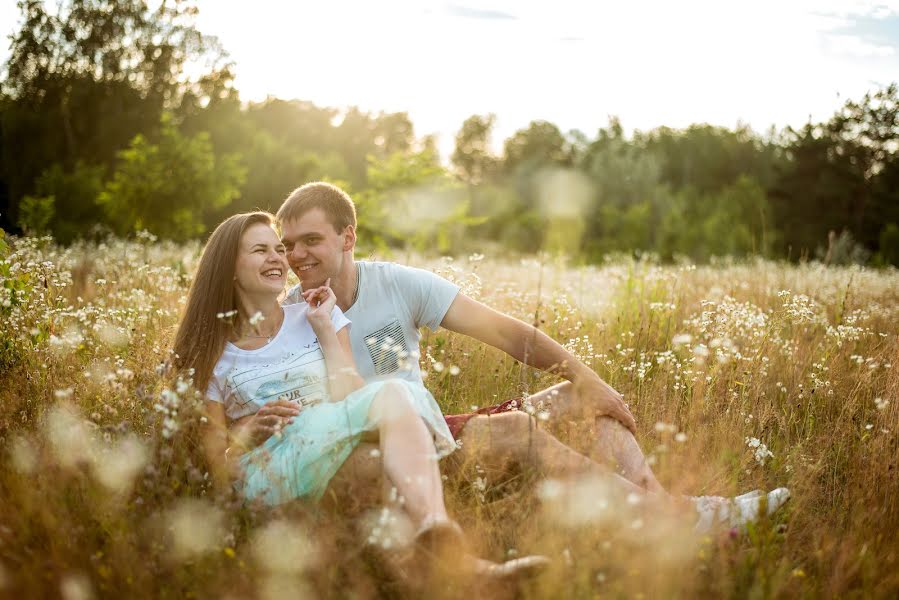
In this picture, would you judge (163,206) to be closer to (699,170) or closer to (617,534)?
(617,534)

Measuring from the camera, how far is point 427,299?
4.26 meters

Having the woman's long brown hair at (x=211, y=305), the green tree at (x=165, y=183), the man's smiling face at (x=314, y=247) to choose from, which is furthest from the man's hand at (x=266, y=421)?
the green tree at (x=165, y=183)

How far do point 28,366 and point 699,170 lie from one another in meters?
64.0

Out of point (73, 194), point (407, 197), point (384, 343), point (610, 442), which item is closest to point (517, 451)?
point (610, 442)

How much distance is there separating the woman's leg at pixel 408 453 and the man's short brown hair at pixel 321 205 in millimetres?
1544

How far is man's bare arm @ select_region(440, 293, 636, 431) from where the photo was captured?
145 inches

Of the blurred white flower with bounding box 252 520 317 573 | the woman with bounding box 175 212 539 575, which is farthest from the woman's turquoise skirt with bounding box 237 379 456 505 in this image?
the blurred white flower with bounding box 252 520 317 573

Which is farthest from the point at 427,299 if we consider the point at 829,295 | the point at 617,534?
the point at 829,295

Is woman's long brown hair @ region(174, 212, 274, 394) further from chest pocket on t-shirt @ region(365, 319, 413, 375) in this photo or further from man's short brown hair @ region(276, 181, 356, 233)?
chest pocket on t-shirt @ region(365, 319, 413, 375)

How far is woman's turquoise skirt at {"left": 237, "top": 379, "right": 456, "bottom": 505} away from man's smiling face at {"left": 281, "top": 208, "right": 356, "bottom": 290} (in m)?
1.22

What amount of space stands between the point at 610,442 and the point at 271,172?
3472 centimetres

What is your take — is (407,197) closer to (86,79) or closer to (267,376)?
(267,376)

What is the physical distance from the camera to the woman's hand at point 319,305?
3717 millimetres

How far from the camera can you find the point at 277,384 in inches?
142
